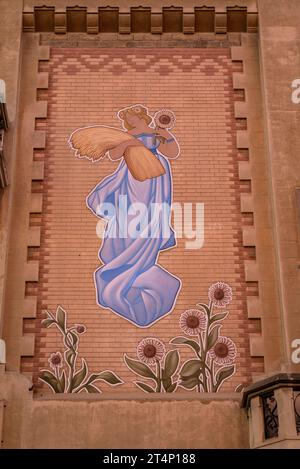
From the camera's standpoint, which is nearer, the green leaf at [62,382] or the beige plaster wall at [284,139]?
the green leaf at [62,382]

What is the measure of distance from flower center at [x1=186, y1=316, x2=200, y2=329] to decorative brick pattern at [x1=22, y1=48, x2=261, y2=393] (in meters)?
0.18

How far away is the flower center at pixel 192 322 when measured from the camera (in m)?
12.6

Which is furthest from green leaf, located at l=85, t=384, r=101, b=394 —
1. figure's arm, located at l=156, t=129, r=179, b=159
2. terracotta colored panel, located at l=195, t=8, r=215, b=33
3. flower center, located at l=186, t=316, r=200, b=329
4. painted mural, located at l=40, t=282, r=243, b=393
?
terracotta colored panel, located at l=195, t=8, r=215, b=33

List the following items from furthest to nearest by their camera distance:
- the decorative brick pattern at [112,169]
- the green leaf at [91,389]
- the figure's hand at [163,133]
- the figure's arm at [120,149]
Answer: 1. the figure's hand at [163,133]
2. the figure's arm at [120,149]
3. the decorative brick pattern at [112,169]
4. the green leaf at [91,389]

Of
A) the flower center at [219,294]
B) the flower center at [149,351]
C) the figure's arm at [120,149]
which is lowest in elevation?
the flower center at [149,351]

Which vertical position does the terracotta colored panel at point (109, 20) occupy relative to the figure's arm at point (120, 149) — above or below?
above

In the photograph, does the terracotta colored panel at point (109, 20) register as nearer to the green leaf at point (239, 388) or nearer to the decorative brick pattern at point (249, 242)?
the decorative brick pattern at point (249, 242)

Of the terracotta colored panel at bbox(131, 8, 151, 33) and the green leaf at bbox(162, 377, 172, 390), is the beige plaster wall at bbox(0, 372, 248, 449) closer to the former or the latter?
the green leaf at bbox(162, 377, 172, 390)

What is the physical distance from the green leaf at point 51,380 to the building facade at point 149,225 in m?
0.02

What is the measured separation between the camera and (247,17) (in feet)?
50.4

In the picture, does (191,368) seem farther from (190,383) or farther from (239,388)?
(239,388)

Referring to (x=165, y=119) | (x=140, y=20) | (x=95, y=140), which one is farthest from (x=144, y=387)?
(x=140, y=20)

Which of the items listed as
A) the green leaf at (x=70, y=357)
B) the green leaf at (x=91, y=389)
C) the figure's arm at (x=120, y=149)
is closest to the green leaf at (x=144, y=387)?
the green leaf at (x=91, y=389)

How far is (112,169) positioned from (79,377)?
3811 millimetres
